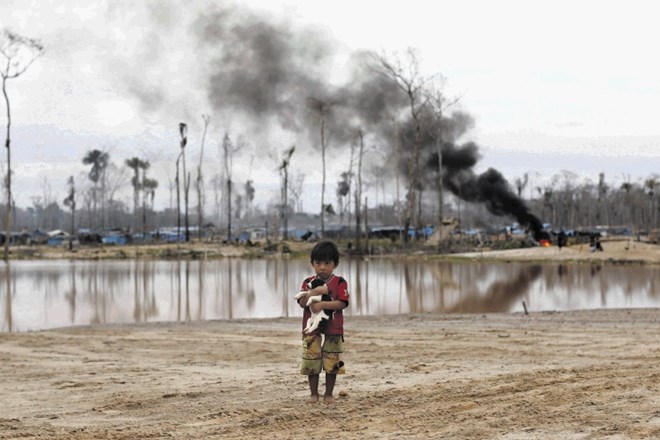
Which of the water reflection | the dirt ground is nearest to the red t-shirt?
the dirt ground

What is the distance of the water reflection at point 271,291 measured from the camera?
26375 mm

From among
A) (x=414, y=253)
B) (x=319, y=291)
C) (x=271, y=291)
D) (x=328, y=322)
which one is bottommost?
(x=271, y=291)

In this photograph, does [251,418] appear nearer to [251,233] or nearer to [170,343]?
[170,343]

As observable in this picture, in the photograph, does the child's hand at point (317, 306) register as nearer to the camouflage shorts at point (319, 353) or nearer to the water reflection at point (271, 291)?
the camouflage shorts at point (319, 353)

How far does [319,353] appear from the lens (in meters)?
8.56

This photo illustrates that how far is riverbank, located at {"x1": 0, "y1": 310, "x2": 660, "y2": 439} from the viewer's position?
7.54 metres

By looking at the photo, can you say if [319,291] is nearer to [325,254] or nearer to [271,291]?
[325,254]

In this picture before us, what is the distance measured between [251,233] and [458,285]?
283 feet

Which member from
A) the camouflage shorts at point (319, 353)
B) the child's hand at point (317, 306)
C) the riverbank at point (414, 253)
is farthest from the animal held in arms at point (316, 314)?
the riverbank at point (414, 253)

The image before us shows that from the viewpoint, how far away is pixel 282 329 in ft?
65.8

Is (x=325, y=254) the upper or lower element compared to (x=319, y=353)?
upper

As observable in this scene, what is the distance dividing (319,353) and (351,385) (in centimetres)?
195

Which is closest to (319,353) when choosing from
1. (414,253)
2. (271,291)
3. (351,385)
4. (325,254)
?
(325,254)

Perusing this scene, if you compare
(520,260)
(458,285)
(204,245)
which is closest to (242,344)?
(458,285)
